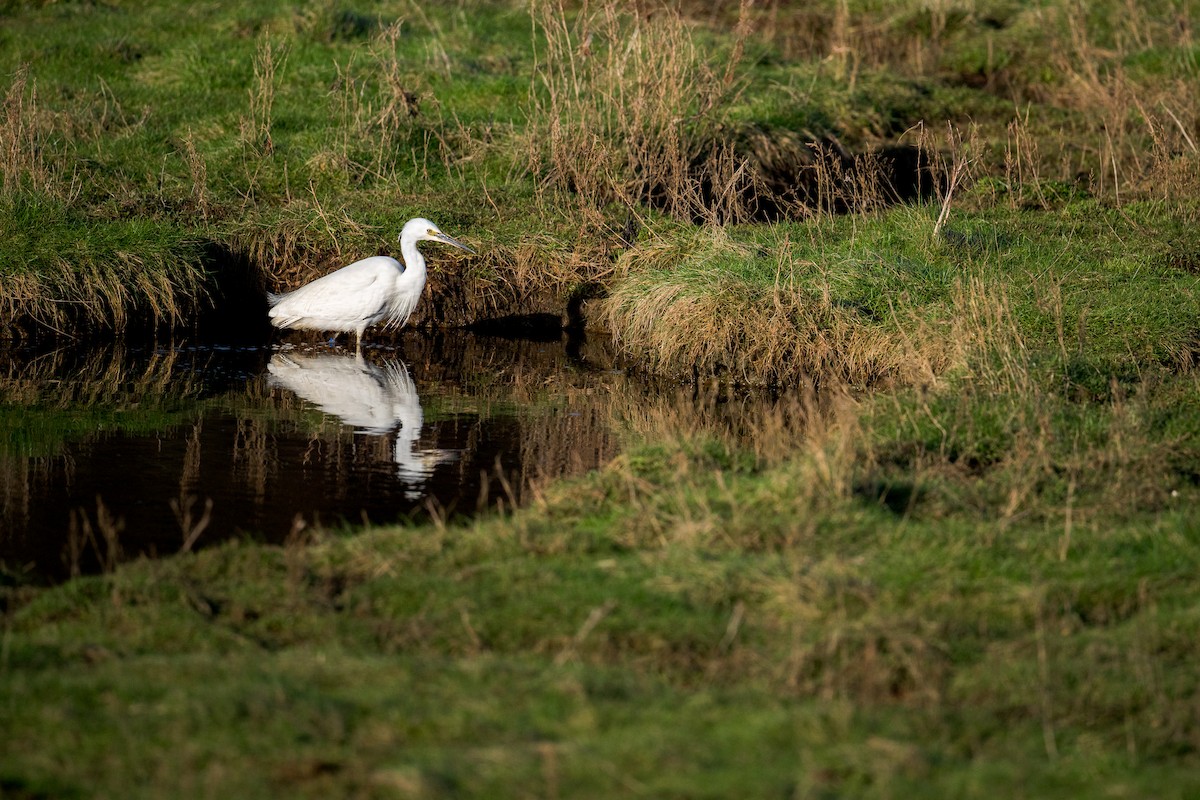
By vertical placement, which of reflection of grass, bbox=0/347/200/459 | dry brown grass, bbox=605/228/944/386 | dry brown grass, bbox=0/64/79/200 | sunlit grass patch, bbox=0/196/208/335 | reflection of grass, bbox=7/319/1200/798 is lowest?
reflection of grass, bbox=7/319/1200/798

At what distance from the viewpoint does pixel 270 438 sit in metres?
8.89

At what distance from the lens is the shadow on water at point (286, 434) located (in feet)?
22.7

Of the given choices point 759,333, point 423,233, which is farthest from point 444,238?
point 759,333

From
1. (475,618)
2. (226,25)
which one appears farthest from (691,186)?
(475,618)

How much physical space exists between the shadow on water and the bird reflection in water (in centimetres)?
2

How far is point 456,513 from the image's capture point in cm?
715

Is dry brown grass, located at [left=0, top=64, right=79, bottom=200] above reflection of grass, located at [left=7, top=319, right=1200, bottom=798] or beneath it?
above

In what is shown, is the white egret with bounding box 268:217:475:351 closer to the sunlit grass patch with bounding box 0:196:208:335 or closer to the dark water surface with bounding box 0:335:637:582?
the dark water surface with bounding box 0:335:637:582

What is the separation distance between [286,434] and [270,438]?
0.13 meters

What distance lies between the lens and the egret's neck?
1160 cm

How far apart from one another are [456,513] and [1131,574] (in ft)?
10.6

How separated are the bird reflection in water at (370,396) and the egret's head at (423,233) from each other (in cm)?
105

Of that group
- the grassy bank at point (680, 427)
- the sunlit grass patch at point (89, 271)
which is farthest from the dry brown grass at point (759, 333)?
the sunlit grass patch at point (89, 271)

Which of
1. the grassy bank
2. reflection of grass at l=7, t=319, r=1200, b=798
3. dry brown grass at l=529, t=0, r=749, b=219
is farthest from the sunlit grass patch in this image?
reflection of grass at l=7, t=319, r=1200, b=798
